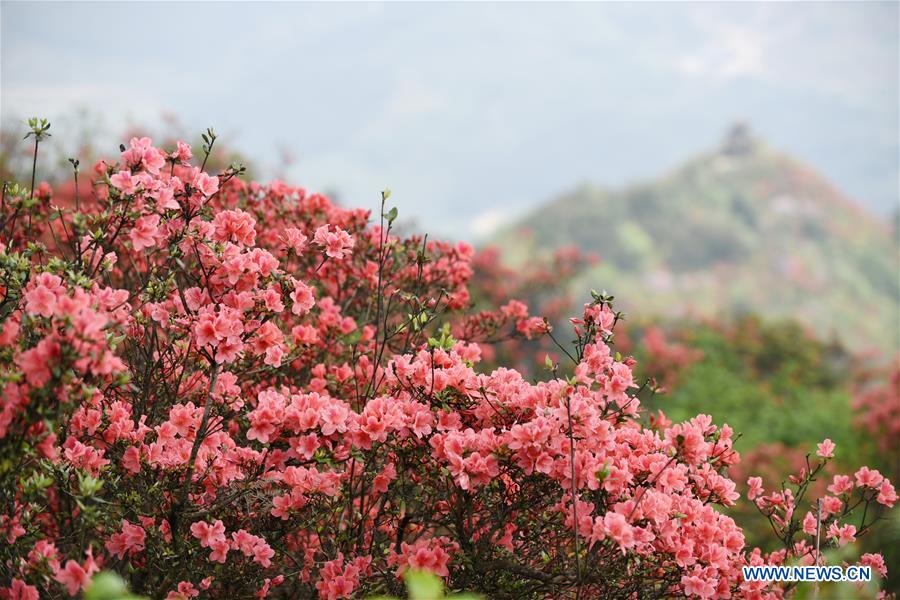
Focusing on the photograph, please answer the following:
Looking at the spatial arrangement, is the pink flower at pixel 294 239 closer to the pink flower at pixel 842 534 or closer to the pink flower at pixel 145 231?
the pink flower at pixel 145 231

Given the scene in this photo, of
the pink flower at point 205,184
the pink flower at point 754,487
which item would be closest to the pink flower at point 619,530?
the pink flower at point 754,487

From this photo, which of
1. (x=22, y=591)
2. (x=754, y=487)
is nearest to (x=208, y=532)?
(x=22, y=591)

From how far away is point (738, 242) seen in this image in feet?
73.5

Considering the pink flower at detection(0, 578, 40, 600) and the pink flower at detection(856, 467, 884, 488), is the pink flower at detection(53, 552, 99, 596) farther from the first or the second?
the pink flower at detection(856, 467, 884, 488)

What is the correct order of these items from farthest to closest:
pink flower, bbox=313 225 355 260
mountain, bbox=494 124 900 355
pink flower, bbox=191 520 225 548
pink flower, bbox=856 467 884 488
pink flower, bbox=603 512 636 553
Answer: mountain, bbox=494 124 900 355 < pink flower, bbox=856 467 884 488 < pink flower, bbox=313 225 355 260 < pink flower, bbox=191 520 225 548 < pink flower, bbox=603 512 636 553

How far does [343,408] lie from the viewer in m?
2.51

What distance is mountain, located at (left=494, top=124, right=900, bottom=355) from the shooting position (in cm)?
1980

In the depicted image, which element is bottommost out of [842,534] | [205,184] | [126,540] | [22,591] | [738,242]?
[22,591]

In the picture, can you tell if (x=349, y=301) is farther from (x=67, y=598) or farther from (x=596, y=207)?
(x=596, y=207)

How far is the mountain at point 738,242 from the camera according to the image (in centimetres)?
1980

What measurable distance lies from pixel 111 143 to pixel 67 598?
12091mm

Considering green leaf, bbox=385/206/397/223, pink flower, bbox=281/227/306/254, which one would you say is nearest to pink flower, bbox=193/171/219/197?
pink flower, bbox=281/227/306/254

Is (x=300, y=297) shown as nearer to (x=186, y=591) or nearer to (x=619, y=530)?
(x=186, y=591)

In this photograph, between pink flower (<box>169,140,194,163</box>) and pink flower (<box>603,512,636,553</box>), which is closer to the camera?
pink flower (<box>603,512,636,553</box>)
